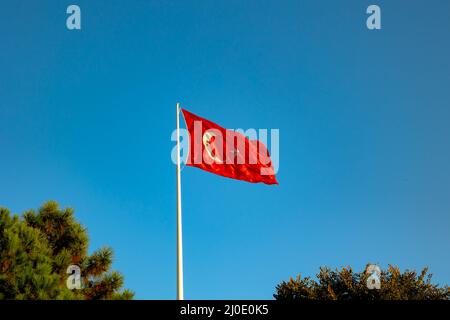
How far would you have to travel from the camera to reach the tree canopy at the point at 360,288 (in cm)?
3581

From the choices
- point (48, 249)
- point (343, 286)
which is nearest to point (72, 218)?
point (48, 249)

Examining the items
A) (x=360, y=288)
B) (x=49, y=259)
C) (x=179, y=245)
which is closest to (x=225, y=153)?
(x=179, y=245)

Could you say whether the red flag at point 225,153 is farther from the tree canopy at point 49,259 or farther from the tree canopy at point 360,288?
the tree canopy at point 360,288

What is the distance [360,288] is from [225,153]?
2304 cm

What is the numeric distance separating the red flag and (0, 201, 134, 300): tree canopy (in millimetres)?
5951

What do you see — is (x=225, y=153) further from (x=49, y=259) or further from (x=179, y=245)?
(x=49, y=259)

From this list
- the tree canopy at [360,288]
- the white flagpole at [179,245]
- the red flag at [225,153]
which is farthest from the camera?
the tree canopy at [360,288]

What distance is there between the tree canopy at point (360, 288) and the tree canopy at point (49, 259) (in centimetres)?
2000

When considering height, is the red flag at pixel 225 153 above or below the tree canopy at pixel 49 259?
above

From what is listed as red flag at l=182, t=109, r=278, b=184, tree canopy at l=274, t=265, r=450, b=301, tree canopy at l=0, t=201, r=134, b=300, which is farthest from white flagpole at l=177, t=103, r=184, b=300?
tree canopy at l=274, t=265, r=450, b=301

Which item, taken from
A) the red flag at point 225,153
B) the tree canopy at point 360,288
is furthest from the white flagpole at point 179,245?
the tree canopy at point 360,288

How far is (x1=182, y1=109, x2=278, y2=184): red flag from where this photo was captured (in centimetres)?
1748

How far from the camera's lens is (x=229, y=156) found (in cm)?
1830
